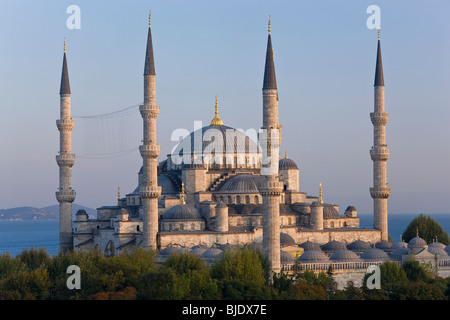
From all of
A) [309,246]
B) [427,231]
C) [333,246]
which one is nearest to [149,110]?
[309,246]

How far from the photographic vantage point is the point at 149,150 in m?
45.5

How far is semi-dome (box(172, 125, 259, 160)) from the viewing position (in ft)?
174

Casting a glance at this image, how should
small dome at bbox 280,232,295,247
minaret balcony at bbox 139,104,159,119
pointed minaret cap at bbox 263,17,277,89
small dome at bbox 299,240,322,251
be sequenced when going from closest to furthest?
pointed minaret cap at bbox 263,17,277,89, minaret balcony at bbox 139,104,159,119, small dome at bbox 280,232,295,247, small dome at bbox 299,240,322,251

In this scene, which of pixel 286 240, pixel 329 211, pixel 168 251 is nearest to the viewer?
pixel 168 251

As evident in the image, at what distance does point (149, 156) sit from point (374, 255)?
1134 centimetres

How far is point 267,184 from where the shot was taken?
1518 inches

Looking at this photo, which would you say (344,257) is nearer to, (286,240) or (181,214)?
(286,240)

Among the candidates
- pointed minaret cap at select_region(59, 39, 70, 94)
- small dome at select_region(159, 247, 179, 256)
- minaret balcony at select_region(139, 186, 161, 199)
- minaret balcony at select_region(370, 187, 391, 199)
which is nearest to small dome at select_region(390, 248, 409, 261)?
minaret balcony at select_region(370, 187, 391, 199)

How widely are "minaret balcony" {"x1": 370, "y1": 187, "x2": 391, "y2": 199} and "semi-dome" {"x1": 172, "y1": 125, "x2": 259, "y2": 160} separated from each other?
7.40 meters

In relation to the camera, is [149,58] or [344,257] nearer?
[344,257]

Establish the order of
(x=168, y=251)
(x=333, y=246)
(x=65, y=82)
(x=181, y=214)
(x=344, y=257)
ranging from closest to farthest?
1. (x=344, y=257)
2. (x=168, y=251)
3. (x=333, y=246)
4. (x=181, y=214)
5. (x=65, y=82)

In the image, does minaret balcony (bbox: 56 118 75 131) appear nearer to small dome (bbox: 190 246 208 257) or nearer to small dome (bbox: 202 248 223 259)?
small dome (bbox: 190 246 208 257)

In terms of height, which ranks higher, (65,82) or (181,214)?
(65,82)
